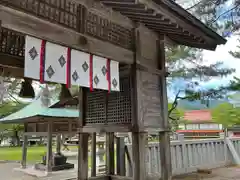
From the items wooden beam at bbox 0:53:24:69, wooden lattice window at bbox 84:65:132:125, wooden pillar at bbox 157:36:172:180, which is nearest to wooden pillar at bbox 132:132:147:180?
wooden lattice window at bbox 84:65:132:125

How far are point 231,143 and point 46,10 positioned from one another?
9.15 meters

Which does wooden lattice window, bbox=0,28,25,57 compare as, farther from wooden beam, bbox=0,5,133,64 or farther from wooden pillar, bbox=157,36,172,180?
wooden pillar, bbox=157,36,172,180

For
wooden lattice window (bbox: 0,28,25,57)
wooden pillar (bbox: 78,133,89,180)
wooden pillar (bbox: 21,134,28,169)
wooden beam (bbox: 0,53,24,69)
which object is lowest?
wooden pillar (bbox: 21,134,28,169)

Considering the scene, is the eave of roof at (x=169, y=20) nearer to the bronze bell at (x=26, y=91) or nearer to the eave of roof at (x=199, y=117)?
the bronze bell at (x=26, y=91)

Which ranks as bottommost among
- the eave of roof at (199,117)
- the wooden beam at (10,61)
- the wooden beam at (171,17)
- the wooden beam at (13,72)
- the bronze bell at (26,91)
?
the eave of roof at (199,117)

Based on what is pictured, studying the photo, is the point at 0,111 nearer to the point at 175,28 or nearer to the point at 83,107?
the point at 83,107

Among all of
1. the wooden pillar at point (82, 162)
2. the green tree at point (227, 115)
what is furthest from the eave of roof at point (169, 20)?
the green tree at point (227, 115)

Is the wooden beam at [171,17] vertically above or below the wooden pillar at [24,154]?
above

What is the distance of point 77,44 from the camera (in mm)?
3639

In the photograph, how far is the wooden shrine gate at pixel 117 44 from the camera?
10.9 feet

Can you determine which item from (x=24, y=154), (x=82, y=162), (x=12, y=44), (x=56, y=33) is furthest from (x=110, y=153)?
(x=24, y=154)

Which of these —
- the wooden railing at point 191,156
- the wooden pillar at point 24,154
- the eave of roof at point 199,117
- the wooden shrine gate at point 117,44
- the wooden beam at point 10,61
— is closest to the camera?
the wooden shrine gate at point 117,44

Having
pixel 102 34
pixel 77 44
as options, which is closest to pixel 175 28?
pixel 102 34

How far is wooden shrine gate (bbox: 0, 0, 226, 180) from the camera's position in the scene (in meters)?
3.31
